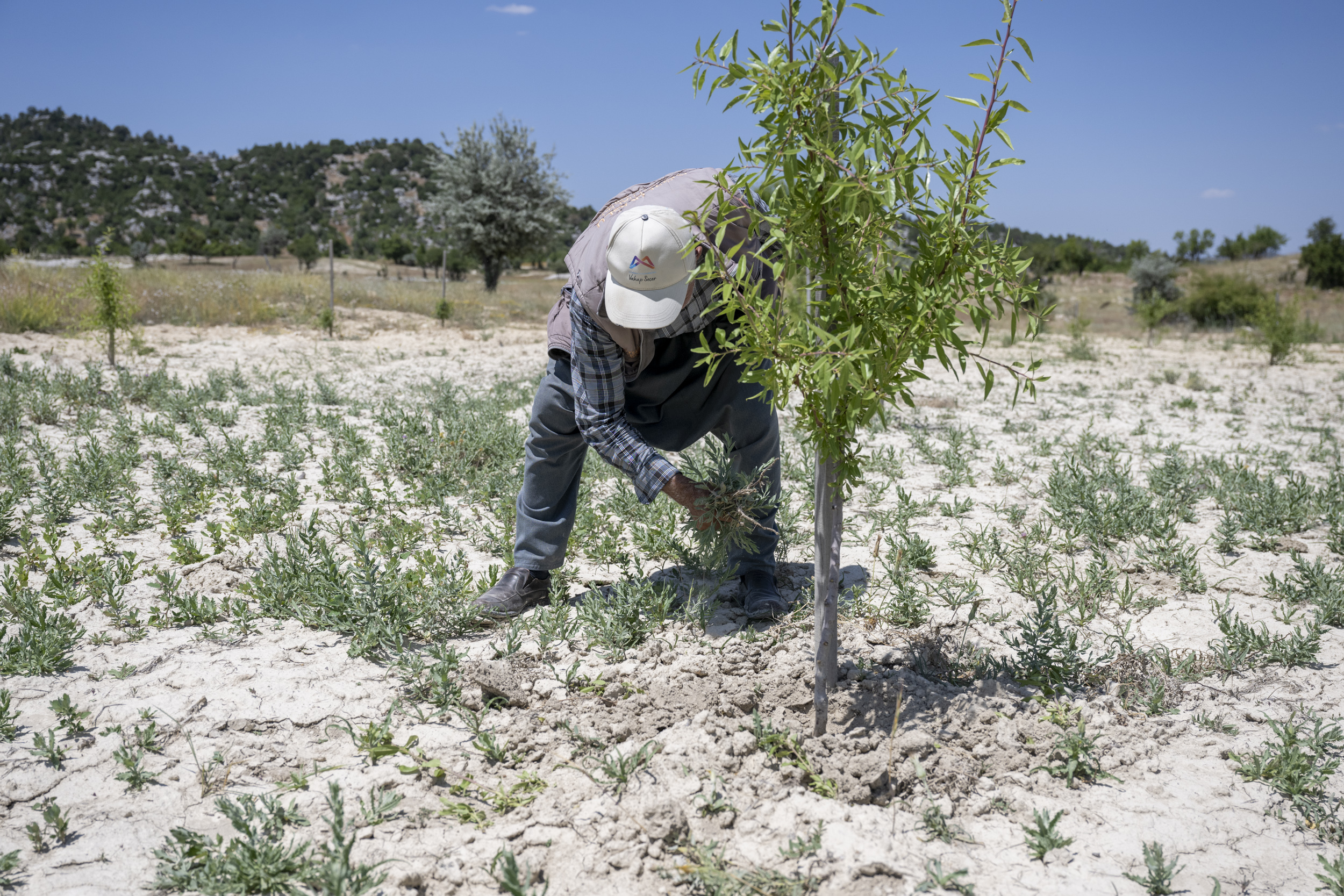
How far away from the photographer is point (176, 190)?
71375 mm

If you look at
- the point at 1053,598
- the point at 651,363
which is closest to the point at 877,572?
the point at 1053,598

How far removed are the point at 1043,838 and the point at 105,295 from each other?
10.1 m

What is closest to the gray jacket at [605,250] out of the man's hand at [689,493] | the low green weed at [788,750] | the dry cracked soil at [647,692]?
the man's hand at [689,493]

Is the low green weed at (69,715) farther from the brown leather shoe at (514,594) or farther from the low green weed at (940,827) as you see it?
the low green weed at (940,827)

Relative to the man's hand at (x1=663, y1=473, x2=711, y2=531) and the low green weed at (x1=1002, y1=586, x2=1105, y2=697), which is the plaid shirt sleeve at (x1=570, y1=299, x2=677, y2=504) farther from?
the low green weed at (x1=1002, y1=586, x2=1105, y2=697)

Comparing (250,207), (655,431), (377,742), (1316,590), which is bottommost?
(377,742)

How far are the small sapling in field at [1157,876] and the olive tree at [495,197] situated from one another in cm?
2634

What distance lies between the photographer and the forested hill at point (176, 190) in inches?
2468

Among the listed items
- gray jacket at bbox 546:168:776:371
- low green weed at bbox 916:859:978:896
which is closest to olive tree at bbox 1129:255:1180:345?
gray jacket at bbox 546:168:776:371

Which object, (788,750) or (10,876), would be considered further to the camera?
(788,750)

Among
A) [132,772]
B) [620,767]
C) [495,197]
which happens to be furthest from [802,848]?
[495,197]

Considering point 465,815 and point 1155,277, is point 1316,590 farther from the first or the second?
point 1155,277

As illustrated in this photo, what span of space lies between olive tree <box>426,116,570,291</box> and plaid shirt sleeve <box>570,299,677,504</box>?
24.7 meters

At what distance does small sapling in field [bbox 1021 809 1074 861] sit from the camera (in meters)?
1.79
